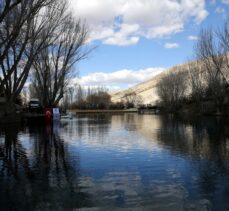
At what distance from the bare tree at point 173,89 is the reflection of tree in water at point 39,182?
82230mm

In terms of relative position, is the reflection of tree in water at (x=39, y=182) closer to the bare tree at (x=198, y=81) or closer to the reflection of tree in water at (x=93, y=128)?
the reflection of tree in water at (x=93, y=128)

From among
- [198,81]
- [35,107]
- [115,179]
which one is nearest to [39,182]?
[115,179]

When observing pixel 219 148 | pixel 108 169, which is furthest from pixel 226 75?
pixel 108 169

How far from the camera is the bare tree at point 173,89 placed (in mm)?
97188

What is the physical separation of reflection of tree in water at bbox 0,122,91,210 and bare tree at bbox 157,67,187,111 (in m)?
82.2

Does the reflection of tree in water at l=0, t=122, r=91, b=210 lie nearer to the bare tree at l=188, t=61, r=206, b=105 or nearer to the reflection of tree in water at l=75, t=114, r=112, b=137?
the reflection of tree in water at l=75, t=114, r=112, b=137

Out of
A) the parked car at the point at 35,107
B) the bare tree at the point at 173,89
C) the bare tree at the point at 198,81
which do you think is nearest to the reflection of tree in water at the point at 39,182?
the parked car at the point at 35,107

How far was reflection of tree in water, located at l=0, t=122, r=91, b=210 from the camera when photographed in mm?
7008

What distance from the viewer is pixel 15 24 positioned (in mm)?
28469

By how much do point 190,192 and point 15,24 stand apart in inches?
934

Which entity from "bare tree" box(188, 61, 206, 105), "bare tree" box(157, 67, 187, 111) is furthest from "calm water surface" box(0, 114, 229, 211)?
"bare tree" box(157, 67, 187, 111)

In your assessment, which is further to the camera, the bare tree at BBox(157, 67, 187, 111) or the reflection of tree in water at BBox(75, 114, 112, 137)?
the bare tree at BBox(157, 67, 187, 111)

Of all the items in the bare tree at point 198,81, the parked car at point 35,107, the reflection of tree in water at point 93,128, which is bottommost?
the reflection of tree in water at point 93,128

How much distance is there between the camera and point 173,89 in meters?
100
